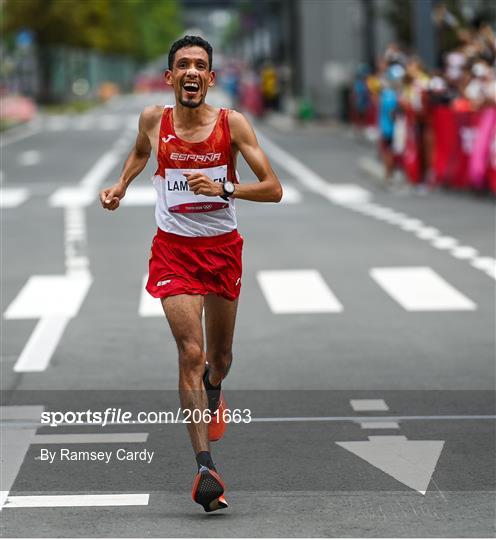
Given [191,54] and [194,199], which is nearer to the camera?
[191,54]

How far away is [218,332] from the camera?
7449mm

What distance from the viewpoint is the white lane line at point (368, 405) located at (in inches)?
354

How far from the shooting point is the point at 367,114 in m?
47.8

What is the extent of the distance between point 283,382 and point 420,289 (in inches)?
178

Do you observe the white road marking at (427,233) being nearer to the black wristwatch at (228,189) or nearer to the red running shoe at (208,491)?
the black wristwatch at (228,189)

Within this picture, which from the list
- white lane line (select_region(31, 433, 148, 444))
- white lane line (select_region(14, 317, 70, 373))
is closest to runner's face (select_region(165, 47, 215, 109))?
white lane line (select_region(31, 433, 148, 444))

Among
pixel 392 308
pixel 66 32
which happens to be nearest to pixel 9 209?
pixel 392 308

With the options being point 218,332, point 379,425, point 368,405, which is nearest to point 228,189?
point 218,332

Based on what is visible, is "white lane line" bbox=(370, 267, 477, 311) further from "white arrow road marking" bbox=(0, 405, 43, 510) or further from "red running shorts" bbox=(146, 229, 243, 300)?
"red running shorts" bbox=(146, 229, 243, 300)

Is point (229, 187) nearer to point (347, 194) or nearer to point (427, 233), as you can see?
point (427, 233)

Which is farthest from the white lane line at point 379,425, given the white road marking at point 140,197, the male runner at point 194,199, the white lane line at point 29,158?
the white lane line at point 29,158

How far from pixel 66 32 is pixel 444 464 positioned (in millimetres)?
84773

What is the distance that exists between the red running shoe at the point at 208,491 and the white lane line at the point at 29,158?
28566 mm

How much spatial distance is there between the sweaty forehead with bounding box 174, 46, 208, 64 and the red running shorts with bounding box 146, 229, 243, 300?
753 mm
